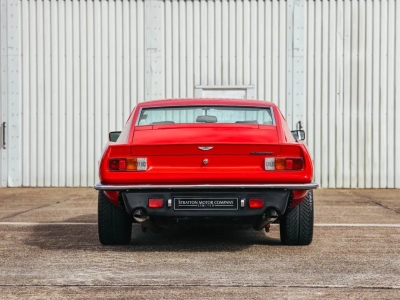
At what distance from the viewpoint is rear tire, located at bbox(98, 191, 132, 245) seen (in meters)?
7.08

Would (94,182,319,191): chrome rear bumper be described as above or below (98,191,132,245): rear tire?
above

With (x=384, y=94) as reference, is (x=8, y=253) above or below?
below

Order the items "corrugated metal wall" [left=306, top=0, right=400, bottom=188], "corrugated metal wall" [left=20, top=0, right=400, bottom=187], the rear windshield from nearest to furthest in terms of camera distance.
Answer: the rear windshield → "corrugated metal wall" [left=306, top=0, right=400, bottom=188] → "corrugated metal wall" [left=20, top=0, right=400, bottom=187]

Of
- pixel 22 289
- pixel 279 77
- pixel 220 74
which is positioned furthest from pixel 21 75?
pixel 22 289

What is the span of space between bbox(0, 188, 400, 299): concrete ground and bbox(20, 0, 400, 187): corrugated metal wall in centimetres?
643

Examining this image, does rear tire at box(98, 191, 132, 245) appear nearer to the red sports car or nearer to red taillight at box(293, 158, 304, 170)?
the red sports car

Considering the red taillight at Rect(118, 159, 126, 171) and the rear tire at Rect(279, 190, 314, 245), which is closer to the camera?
the red taillight at Rect(118, 159, 126, 171)

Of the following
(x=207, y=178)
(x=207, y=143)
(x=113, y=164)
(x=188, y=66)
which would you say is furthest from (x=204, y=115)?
(x=188, y=66)

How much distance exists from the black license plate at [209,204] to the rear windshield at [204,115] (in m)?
1.00

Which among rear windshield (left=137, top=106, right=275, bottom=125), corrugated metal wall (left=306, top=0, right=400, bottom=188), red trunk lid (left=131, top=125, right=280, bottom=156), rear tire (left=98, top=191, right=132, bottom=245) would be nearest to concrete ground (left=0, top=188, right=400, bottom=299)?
rear tire (left=98, top=191, right=132, bottom=245)

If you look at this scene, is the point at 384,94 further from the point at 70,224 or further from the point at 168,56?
the point at 70,224

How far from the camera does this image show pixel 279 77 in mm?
16375

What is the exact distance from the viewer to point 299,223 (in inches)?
281

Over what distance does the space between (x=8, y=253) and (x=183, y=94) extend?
386 inches
